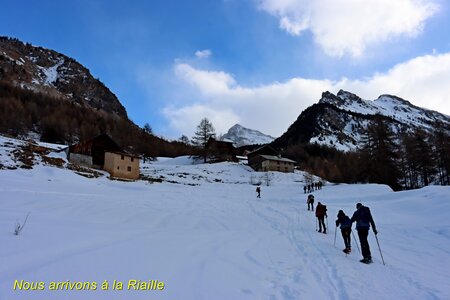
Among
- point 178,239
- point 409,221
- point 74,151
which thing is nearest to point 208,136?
point 74,151

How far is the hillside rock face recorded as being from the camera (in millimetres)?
160500

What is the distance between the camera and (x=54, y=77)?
182625 millimetres

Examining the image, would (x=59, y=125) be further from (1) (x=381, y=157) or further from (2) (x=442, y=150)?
(2) (x=442, y=150)

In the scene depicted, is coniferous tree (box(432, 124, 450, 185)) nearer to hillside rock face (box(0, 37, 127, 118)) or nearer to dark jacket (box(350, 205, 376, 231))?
dark jacket (box(350, 205, 376, 231))

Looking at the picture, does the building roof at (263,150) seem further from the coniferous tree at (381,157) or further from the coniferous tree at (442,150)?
the coniferous tree at (442,150)

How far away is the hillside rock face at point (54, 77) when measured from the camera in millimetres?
160500

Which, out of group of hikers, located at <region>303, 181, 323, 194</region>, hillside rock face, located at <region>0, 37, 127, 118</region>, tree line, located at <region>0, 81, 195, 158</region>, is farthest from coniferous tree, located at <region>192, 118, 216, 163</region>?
hillside rock face, located at <region>0, 37, 127, 118</region>

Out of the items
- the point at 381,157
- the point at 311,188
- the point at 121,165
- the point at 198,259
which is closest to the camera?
the point at 198,259

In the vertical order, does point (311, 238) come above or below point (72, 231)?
below

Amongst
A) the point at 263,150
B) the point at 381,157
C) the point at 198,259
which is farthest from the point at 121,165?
the point at 263,150

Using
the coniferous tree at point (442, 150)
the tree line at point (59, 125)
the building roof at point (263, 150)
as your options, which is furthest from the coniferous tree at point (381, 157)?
the tree line at point (59, 125)

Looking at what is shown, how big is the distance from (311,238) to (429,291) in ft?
19.6

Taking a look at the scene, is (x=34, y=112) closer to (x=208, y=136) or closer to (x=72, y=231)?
(x=208, y=136)

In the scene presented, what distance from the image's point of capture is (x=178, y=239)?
9.12 meters
